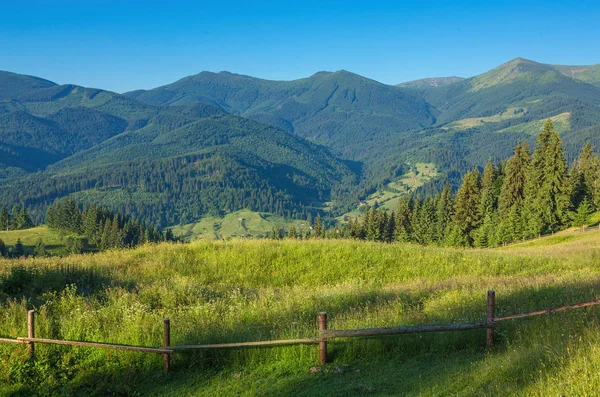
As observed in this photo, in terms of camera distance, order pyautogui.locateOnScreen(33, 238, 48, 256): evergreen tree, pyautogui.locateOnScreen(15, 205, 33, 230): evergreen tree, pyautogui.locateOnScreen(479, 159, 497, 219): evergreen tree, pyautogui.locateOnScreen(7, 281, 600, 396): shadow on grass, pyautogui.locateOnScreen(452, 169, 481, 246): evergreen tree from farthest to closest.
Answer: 1. pyautogui.locateOnScreen(15, 205, 33, 230): evergreen tree
2. pyautogui.locateOnScreen(33, 238, 48, 256): evergreen tree
3. pyautogui.locateOnScreen(452, 169, 481, 246): evergreen tree
4. pyautogui.locateOnScreen(479, 159, 497, 219): evergreen tree
5. pyautogui.locateOnScreen(7, 281, 600, 396): shadow on grass

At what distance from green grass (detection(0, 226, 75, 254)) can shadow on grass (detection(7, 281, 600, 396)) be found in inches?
4423

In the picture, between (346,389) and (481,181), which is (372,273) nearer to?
(346,389)

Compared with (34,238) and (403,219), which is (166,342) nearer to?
(403,219)

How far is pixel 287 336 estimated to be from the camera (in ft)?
36.3

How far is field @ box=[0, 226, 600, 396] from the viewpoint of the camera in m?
8.05

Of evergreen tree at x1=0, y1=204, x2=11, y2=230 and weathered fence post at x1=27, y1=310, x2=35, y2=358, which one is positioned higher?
weathered fence post at x1=27, y1=310, x2=35, y2=358

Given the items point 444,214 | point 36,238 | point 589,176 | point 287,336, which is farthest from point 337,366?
point 36,238

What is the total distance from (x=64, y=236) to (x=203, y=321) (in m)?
126

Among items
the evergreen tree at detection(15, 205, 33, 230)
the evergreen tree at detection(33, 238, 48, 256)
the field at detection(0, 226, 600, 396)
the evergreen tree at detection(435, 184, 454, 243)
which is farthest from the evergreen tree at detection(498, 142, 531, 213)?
the evergreen tree at detection(15, 205, 33, 230)

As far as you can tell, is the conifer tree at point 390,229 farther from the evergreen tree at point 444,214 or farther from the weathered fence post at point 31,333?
the weathered fence post at point 31,333

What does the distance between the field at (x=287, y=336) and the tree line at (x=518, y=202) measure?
153ft

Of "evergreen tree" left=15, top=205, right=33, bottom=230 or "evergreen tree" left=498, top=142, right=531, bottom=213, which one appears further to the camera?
"evergreen tree" left=15, top=205, right=33, bottom=230

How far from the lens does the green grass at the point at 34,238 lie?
361ft

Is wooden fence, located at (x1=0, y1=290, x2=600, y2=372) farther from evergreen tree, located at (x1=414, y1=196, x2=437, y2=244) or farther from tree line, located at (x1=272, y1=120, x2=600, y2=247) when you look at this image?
evergreen tree, located at (x1=414, y1=196, x2=437, y2=244)
